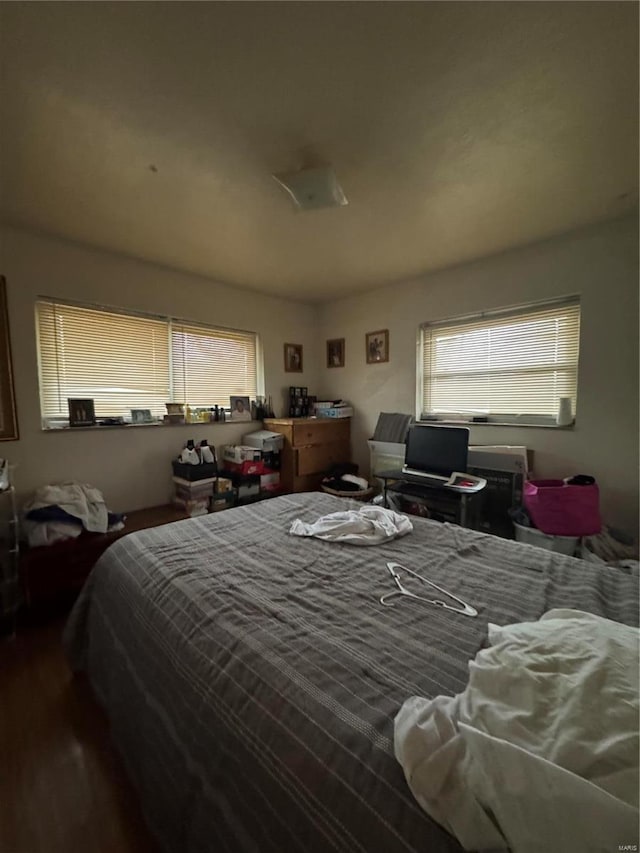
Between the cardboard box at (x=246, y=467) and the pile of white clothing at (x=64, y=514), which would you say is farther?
the cardboard box at (x=246, y=467)

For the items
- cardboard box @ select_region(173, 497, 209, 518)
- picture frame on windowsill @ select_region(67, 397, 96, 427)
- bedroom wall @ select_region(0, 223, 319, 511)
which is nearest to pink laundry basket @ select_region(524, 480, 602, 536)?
cardboard box @ select_region(173, 497, 209, 518)

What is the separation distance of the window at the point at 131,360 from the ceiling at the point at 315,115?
587 mm

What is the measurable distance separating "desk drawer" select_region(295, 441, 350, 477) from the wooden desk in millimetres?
1552

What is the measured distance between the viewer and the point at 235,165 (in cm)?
158

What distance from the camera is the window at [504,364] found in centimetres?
249

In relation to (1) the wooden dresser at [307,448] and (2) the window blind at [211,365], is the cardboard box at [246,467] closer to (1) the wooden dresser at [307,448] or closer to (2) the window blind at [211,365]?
(1) the wooden dresser at [307,448]

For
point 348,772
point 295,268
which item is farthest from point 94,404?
point 348,772

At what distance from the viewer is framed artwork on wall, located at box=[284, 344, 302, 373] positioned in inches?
145

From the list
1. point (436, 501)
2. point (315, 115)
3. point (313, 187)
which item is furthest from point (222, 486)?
point (315, 115)

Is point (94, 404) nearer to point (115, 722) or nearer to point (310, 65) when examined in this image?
point (115, 722)

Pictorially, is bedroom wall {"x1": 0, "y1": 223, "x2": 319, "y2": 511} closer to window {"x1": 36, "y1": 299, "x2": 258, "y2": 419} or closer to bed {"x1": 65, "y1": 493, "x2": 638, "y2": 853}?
window {"x1": 36, "y1": 299, "x2": 258, "y2": 419}

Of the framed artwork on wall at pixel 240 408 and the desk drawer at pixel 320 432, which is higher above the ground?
the framed artwork on wall at pixel 240 408

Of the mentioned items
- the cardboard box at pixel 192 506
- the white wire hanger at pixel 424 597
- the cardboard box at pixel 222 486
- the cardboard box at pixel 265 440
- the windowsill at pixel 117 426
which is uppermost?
the windowsill at pixel 117 426

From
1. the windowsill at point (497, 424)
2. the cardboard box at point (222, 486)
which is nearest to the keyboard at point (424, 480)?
the windowsill at point (497, 424)
